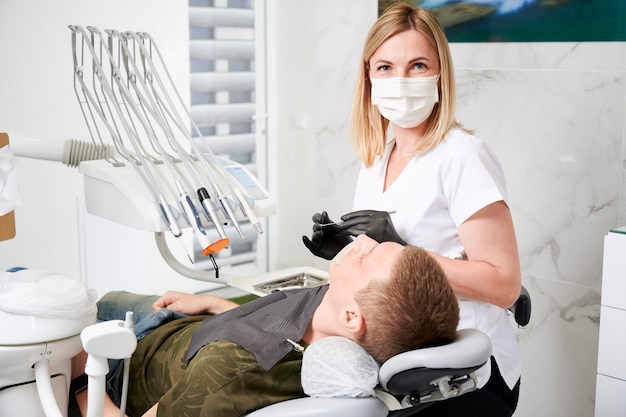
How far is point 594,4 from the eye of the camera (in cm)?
244

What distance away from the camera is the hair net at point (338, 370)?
1.24m

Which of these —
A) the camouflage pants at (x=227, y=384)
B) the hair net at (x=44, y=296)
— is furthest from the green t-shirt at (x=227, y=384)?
the hair net at (x=44, y=296)

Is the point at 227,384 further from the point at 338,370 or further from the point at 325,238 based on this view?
the point at 325,238

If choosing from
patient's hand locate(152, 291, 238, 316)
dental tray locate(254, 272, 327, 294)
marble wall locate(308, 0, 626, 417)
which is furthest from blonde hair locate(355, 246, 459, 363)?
Answer: marble wall locate(308, 0, 626, 417)

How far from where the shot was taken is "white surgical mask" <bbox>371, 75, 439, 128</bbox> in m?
1.65

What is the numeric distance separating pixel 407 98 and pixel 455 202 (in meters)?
0.26

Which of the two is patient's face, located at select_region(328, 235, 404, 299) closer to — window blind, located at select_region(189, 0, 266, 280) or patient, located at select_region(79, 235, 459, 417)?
patient, located at select_region(79, 235, 459, 417)

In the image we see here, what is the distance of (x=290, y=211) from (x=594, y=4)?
2.06 m

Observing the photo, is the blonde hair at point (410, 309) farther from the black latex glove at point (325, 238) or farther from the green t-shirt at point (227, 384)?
the black latex glove at point (325, 238)

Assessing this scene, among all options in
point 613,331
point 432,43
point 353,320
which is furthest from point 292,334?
point 613,331

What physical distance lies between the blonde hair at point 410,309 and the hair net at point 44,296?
1.75ft

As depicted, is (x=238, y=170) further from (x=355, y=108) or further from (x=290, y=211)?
(x=290, y=211)

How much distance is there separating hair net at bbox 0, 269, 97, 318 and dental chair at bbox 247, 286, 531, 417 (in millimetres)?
384

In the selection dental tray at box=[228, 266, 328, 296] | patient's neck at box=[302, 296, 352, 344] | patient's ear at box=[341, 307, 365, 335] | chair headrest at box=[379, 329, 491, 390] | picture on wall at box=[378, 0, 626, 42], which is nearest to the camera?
chair headrest at box=[379, 329, 491, 390]
